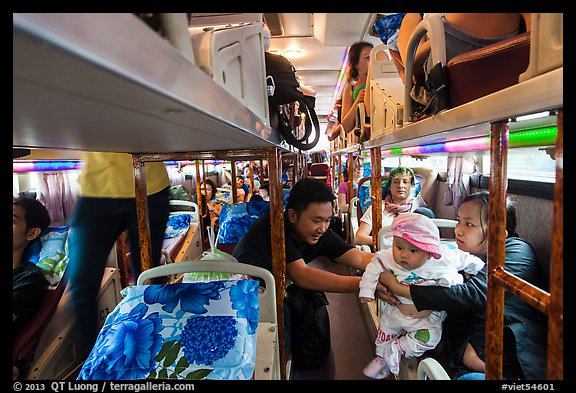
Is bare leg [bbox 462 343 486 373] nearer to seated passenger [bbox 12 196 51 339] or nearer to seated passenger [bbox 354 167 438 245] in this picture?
seated passenger [bbox 354 167 438 245]

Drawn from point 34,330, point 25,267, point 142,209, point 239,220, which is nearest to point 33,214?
point 25,267

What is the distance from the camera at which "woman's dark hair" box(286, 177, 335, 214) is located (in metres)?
2.24

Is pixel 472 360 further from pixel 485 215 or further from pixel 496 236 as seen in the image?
pixel 496 236

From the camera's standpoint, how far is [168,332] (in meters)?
1.09

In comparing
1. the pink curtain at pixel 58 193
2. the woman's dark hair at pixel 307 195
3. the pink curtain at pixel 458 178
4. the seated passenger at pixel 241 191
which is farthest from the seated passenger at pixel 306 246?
the seated passenger at pixel 241 191

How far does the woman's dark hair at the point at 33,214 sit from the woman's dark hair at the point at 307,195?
1.84 m

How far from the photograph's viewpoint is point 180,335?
1.09m

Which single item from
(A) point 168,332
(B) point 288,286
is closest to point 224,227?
(B) point 288,286

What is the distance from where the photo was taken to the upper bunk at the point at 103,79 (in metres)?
0.31

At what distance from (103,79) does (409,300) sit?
5.67 ft

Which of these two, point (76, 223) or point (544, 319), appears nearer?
point (544, 319)

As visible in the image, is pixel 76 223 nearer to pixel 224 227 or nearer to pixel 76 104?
pixel 224 227

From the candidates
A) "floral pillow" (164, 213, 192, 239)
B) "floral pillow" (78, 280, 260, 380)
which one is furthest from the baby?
"floral pillow" (164, 213, 192, 239)
